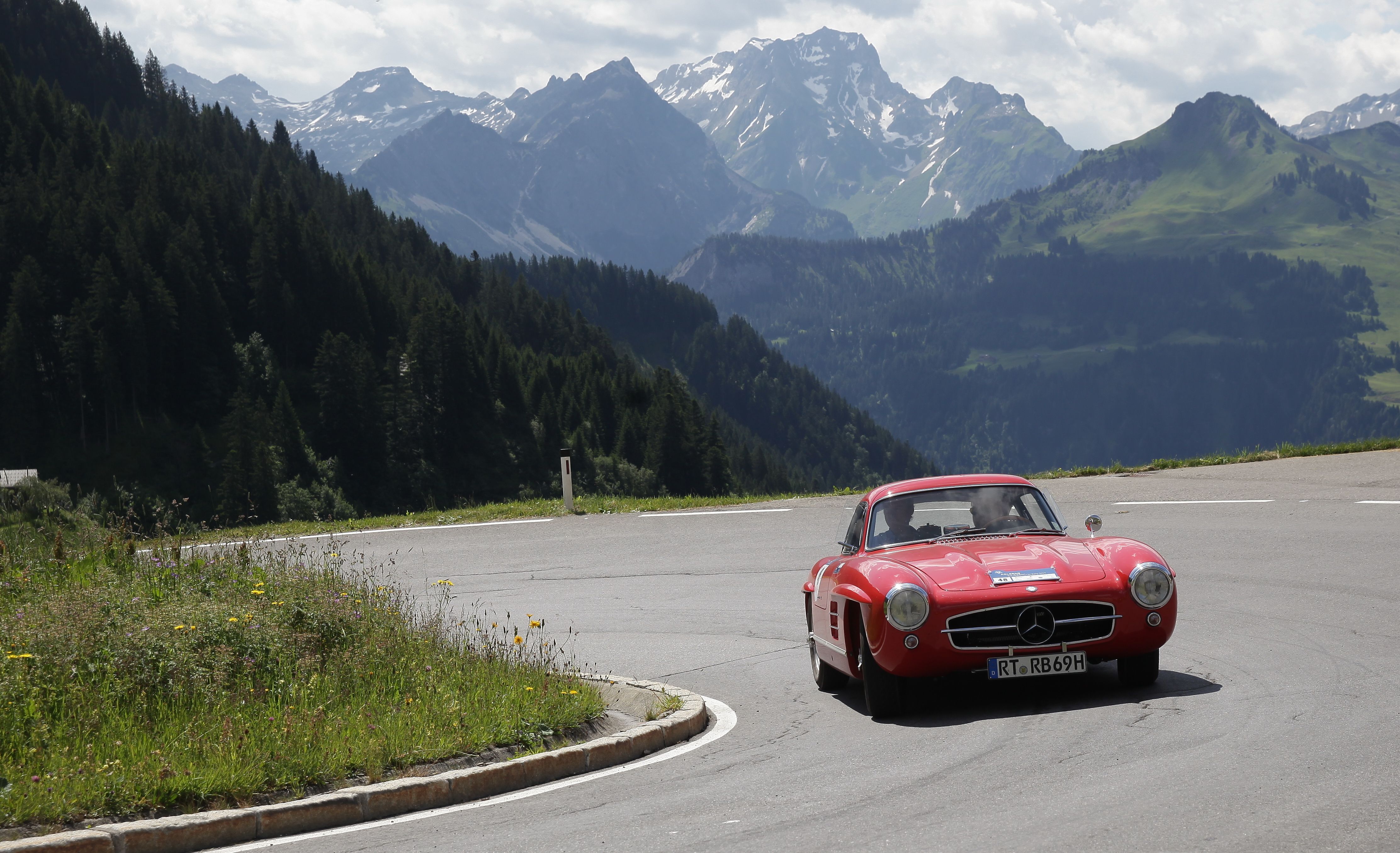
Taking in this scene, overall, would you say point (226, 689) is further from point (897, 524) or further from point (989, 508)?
point (989, 508)

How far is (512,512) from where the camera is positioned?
2205cm

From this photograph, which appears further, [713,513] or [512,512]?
→ [512,512]

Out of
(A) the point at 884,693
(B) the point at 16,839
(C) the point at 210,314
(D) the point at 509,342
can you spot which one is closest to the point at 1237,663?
(A) the point at 884,693

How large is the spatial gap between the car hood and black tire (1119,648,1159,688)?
24.6 inches

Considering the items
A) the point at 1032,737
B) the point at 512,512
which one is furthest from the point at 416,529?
the point at 1032,737

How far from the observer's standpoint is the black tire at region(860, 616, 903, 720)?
753 cm

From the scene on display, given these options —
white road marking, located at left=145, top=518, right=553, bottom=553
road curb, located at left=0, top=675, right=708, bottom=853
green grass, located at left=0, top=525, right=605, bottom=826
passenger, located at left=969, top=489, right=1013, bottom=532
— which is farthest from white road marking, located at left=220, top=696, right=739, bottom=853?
white road marking, located at left=145, top=518, right=553, bottom=553

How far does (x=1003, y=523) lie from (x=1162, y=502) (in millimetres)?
10538

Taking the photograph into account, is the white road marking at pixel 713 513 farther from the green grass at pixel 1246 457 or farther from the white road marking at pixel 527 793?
the white road marking at pixel 527 793

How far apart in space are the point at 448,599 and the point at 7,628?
629 cm

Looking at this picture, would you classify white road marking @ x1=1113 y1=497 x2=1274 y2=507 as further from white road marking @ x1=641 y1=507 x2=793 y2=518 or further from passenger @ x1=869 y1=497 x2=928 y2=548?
passenger @ x1=869 y1=497 x2=928 y2=548

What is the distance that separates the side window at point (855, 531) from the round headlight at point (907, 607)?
1.49 m

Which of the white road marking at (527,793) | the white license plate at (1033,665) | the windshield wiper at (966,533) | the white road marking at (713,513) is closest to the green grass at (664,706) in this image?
the white road marking at (527,793)

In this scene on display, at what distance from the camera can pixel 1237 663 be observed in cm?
839
